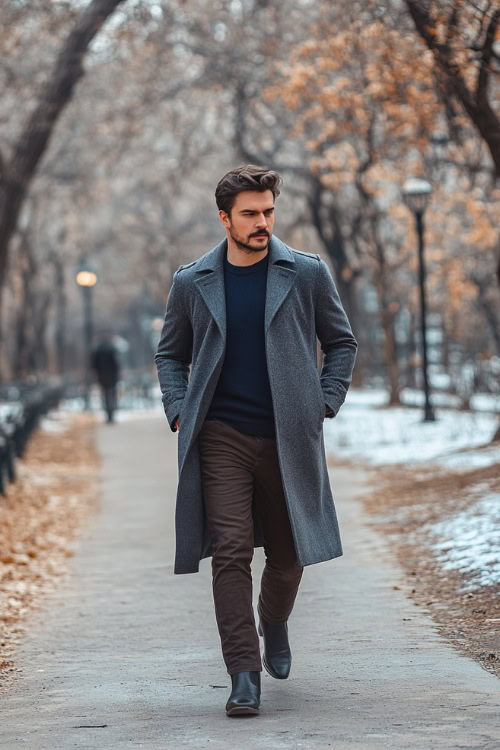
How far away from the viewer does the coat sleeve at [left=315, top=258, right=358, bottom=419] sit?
17.7ft

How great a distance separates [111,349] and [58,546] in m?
18.6

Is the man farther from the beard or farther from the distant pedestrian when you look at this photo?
the distant pedestrian

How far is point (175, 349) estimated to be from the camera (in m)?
5.51

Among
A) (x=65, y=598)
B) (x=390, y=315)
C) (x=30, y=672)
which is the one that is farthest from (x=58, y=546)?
(x=390, y=315)

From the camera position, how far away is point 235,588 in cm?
515

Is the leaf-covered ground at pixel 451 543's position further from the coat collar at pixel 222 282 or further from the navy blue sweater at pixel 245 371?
the coat collar at pixel 222 282

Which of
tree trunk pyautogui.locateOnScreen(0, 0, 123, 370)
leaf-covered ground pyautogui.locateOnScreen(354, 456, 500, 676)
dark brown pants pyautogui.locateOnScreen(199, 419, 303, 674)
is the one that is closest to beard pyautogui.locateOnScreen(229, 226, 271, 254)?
dark brown pants pyautogui.locateOnScreen(199, 419, 303, 674)

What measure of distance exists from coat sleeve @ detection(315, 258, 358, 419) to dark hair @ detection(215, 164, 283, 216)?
1.35ft

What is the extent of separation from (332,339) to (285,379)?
1.21ft

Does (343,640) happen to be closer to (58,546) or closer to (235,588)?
(235,588)

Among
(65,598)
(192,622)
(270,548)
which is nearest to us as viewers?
(270,548)

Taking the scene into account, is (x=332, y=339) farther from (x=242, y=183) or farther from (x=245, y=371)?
(x=242, y=183)

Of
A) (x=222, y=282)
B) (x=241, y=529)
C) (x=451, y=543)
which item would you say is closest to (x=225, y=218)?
(x=222, y=282)

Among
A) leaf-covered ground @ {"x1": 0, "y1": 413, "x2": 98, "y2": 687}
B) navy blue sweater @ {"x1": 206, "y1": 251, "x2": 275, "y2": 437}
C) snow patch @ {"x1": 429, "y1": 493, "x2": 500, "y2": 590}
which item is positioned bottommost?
leaf-covered ground @ {"x1": 0, "y1": 413, "x2": 98, "y2": 687}
